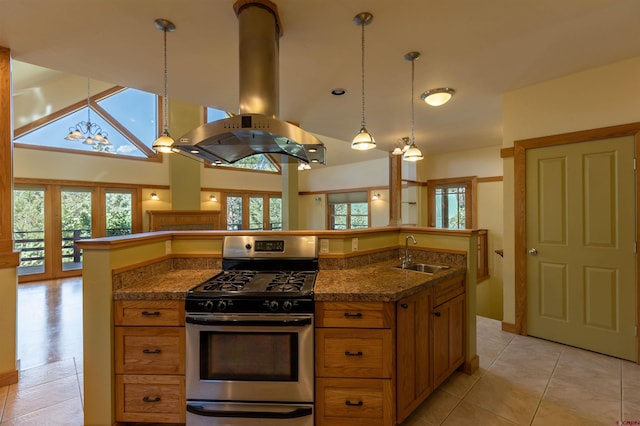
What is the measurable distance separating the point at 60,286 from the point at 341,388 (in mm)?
6334

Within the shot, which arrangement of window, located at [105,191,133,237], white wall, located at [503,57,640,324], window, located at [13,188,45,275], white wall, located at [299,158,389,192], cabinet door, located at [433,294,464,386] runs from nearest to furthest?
cabinet door, located at [433,294,464,386]
white wall, located at [503,57,640,324]
window, located at [13,188,45,275]
window, located at [105,191,133,237]
white wall, located at [299,158,389,192]

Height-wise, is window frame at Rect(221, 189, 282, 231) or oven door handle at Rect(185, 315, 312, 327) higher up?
window frame at Rect(221, 189, 282, 231)

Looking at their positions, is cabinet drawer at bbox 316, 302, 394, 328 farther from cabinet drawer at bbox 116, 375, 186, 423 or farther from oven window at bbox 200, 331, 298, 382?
cabinet drawer at bbox 116, 375, 186, 423

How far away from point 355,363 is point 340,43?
7.53 ft

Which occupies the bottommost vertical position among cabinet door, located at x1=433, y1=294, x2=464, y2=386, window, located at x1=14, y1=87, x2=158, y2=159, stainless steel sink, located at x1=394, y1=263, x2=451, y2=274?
cabinet door, located at x1=433, y1=294, x2=464, y2=386

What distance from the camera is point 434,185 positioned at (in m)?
6.99

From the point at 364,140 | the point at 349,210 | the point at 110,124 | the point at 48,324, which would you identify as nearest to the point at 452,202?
the point at 349,210

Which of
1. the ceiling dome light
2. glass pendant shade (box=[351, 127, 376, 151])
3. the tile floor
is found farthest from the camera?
the ceiling dome light

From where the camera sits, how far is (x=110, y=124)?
22.1 feet

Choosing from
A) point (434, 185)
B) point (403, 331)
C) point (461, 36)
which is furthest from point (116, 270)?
point (434, 185)

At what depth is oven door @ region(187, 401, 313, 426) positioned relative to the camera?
1661mm

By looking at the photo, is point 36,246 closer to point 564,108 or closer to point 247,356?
point 247,356

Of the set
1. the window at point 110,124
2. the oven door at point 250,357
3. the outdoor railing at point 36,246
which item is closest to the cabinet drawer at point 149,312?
the oven door at point 250,357

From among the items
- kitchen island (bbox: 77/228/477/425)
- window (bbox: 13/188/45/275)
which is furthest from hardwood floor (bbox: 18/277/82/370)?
kitchen island (bbox: 77/228/477/425)
